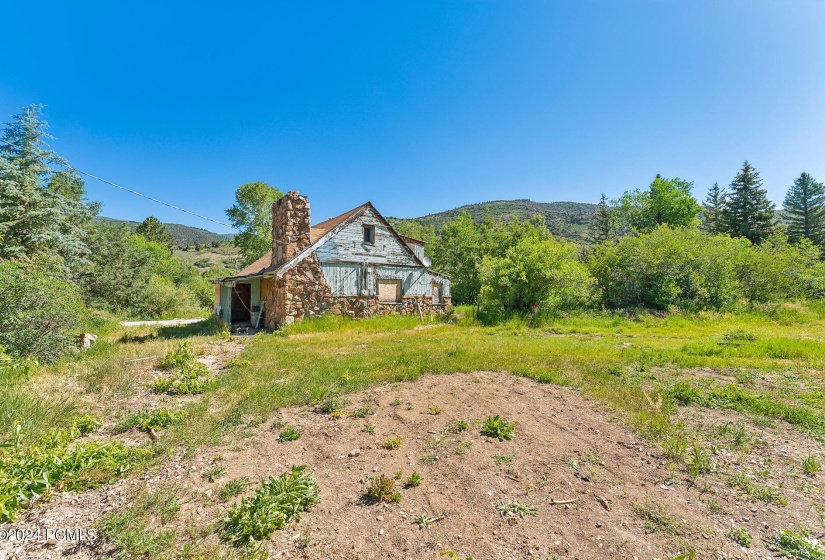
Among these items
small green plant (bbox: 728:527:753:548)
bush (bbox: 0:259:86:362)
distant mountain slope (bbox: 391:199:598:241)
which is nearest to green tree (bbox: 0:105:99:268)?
bush (bbox: 0:259:86:362)

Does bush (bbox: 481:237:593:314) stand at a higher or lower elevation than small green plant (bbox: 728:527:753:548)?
higher

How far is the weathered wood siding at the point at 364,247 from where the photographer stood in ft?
57.0

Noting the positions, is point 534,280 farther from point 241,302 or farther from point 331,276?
point 241,302

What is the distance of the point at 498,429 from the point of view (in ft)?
16.5

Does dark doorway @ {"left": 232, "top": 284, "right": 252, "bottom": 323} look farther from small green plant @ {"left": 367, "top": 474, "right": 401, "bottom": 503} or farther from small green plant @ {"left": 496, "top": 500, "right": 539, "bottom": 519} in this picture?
small green plant @ {"left": 496, "top": 500, "right": 539, "bottom": 519}

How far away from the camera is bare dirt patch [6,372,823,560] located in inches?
117

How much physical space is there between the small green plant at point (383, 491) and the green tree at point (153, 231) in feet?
205

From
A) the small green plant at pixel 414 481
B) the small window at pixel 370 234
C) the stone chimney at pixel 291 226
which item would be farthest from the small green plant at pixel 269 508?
the small window at pixel 370 234

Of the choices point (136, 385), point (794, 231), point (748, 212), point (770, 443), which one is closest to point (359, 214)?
point (136, 385)

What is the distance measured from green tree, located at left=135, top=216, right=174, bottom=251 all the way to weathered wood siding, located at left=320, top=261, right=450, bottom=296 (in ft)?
162

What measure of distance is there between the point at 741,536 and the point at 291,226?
16834 mm

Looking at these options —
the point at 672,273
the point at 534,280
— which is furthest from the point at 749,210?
the point at 534,280

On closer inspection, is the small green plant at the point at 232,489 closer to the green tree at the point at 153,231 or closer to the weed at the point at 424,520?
the weed at the point at 424,520

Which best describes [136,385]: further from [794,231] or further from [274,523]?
[794,231]
